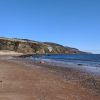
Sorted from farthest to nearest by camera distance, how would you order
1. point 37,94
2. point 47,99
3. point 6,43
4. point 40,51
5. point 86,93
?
point 40,51 < point 6,43 < point 86,93 < point 37,94 < point 47,99

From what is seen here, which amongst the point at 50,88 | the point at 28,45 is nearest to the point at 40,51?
the point at 28,45

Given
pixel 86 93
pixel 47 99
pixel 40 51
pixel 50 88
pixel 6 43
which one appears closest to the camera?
pixel 47 99

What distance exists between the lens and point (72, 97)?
47.7 feet

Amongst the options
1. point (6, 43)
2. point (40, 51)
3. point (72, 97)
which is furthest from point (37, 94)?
point (40, 51)

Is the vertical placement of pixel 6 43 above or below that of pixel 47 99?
above

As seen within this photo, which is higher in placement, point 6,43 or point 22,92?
point 6,43

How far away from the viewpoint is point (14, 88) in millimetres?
16688

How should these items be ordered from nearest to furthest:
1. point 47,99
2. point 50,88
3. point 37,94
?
point 47,99 → point 37,94 → point 50,88

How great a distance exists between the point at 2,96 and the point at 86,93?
16.2ft

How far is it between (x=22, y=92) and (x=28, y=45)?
177m

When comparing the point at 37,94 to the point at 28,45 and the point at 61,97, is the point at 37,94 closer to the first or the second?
the point at 61,97

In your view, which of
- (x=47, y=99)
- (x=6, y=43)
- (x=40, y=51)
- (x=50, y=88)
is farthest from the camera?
(x=40, y=51)

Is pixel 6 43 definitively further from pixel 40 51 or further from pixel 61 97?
pixel 61 97

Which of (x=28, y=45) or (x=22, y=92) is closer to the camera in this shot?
(x=22, y=92)
